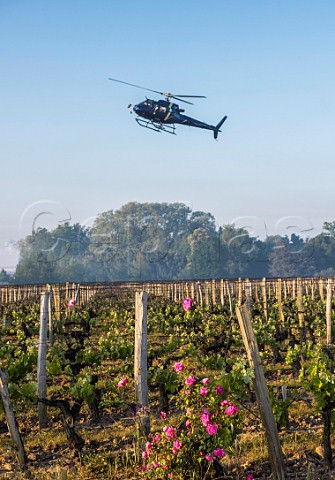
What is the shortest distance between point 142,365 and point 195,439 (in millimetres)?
2478

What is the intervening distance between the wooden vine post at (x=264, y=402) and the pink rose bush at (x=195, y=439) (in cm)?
32

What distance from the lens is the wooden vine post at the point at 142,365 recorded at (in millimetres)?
9593

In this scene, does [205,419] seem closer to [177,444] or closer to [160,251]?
[177,444]

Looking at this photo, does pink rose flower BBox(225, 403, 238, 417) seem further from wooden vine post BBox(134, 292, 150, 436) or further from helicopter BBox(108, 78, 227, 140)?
helicopter BBox(108, 78, 227, 140)

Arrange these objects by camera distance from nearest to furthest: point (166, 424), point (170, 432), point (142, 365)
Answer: point (170, 432) → point (142, 365) → point (166, 424)

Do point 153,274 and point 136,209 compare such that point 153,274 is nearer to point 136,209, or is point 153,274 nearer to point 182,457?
point 136,209

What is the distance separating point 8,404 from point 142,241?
140 m

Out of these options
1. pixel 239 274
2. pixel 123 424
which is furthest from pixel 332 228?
pixel 123 424

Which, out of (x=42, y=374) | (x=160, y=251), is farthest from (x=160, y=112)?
(x=160, y=251)

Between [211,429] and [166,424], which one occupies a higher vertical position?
[211,429]

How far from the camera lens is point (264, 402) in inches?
298


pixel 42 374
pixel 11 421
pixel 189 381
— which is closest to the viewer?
pixel 189 381

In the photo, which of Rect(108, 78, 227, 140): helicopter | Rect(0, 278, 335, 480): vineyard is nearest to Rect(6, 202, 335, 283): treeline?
Rect(108, 78, 227, 140): helicopter

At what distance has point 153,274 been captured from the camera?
13812 cm
